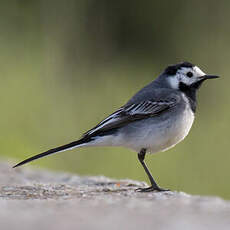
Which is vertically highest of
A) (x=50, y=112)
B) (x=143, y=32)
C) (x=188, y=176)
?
(x=143, y=32)

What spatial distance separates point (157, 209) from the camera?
579cm

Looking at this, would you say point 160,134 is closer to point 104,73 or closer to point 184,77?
point 184,77

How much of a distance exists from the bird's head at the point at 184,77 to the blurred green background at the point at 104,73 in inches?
173

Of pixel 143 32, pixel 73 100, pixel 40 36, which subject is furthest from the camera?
pixel 143 32

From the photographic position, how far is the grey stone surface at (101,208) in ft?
15.9

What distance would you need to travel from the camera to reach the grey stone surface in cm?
483

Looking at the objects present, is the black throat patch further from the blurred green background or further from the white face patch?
the blurred green background

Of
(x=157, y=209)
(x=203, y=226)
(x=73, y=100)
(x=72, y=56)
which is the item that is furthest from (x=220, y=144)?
(x=203, y=226)

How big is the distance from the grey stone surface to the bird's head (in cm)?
147

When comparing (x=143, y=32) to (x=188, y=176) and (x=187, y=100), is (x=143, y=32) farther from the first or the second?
(x=187, y=100)

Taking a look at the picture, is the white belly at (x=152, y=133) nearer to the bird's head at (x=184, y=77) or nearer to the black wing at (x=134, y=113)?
the black wing at (x=134, y=113)

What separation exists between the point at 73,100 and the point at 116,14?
13.7ft

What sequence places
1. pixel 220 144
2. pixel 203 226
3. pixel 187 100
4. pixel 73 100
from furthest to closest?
pixel 73 100 < pixel 220 144 < pixel 187 100 < pixel 203 226

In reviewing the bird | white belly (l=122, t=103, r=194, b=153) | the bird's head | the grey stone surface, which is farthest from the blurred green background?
the grey stone surface
